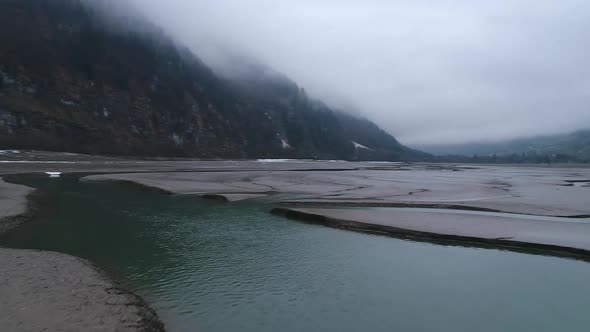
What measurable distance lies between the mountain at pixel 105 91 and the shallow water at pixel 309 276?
93918 millimetres

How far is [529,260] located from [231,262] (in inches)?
571

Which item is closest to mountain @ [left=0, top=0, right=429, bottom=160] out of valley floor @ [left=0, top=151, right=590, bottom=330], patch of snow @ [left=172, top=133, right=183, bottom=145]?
patch of snow @ [left=172, top=133, right=183, bottom=145]

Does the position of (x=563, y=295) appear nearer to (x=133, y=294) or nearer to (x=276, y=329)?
(x=276, y=329)

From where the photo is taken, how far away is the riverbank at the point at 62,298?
28.6 ft

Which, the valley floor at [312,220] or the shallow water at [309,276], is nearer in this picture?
the valley floor at [312,220]

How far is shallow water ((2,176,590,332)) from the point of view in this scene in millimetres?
11094

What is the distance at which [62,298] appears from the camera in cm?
1011

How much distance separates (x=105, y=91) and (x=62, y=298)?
14459cm

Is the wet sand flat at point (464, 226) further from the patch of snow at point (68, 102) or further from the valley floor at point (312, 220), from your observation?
the patch of snow at point (68, 102)

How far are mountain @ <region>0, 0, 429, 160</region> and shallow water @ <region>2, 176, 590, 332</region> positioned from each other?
93.9m

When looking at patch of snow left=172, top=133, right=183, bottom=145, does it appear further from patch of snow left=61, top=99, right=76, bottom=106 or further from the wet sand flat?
the wet sand flat

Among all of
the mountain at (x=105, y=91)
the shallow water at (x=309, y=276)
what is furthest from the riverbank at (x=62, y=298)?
the mountain at (x=105, y=91)

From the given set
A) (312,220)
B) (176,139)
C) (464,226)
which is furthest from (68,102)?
(464,226)

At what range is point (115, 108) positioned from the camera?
135750 millimetres
